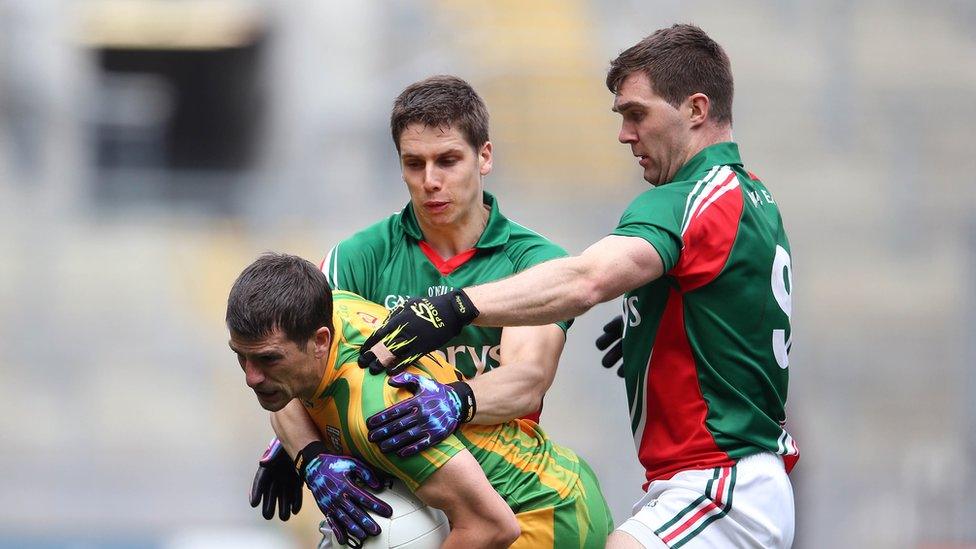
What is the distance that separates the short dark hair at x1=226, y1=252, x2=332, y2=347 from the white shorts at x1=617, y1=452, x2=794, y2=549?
990mm

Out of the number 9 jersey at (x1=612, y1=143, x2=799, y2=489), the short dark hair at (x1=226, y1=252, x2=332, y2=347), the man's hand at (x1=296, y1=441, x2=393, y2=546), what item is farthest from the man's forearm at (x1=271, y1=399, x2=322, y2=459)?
the number 9 jersey at (x1=612, y1=143, x2=799, y2=489)

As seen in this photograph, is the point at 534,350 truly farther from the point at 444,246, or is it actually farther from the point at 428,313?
the point at 428,313

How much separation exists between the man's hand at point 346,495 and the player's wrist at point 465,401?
0.25m

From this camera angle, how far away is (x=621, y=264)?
3.22 m

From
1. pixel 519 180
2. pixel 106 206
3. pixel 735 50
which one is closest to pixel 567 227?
pixel 519 180

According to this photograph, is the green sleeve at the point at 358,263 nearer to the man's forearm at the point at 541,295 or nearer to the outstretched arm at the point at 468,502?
the man's forearm at the point at 541,295

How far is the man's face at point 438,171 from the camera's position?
3.52 meters

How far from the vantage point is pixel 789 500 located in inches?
140

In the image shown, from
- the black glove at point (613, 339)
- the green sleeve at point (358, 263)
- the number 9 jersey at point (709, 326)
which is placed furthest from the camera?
the black glove at point (613, 339)

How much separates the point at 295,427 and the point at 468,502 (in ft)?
1.73

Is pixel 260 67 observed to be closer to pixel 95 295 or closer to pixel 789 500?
pixel 95 295

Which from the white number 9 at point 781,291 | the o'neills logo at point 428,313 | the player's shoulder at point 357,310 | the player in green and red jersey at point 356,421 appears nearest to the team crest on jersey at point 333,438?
the player in green and red jersey at point 356,421

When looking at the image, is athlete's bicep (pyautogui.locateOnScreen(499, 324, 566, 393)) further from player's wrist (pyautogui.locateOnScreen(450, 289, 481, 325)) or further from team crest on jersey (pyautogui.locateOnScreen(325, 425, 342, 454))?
team crest on jersey (pyautogui.locateOnScreen(325, 425, 342, 454))

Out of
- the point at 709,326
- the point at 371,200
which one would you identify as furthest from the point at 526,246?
the point at 371,200
